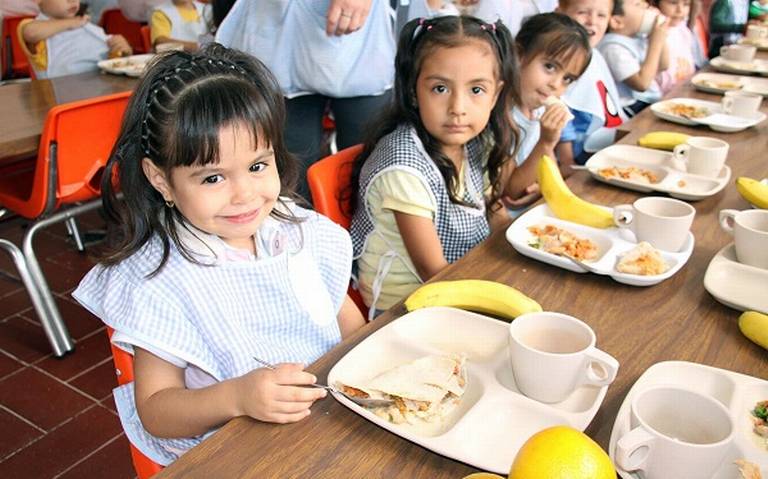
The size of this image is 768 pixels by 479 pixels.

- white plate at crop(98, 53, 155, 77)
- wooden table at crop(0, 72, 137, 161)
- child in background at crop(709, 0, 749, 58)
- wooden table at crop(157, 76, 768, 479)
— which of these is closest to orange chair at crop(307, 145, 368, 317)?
wooden table at crop(157, 76, 768, 479)

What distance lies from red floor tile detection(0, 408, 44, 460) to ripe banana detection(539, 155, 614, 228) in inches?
Answer: 68.6

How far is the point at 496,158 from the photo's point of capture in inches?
70.9

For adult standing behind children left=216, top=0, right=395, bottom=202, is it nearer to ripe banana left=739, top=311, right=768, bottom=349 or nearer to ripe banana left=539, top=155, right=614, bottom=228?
ripe banana left=539, top=155, right=614, bottom=228

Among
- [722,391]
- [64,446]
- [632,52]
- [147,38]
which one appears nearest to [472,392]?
[722,391]

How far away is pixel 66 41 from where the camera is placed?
3.23 m

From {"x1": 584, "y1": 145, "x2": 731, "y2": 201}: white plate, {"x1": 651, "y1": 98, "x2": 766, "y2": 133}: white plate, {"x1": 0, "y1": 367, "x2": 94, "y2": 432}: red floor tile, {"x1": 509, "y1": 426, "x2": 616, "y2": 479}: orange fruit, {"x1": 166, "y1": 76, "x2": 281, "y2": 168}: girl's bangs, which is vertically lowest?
{"x1": 0, "y1": 367, "x2": 94, "y2": 432}: red floor tile

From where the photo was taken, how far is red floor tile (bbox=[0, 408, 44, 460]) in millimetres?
1941

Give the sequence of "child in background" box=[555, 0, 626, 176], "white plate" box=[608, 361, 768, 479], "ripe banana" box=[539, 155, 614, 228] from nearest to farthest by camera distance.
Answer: "white plate" box=[608, 361, 768, 479] → "ripe banana" box=[539, 155, 614, 228] → "child in background" box=[555, 0, 626, 176]

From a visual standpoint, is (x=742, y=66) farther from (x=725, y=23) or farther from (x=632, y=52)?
(x=725, y=23)

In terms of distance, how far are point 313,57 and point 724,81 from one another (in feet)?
5.84

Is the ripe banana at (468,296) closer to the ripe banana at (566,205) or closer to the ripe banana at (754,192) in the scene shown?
the ripe banana at (566,205)

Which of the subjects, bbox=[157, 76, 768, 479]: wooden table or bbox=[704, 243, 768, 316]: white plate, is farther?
bbox=[704, 243, 768, 316]: white plate

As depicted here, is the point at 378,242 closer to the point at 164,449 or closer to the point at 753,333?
the point at 164,449

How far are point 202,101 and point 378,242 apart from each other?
28.3 inches
